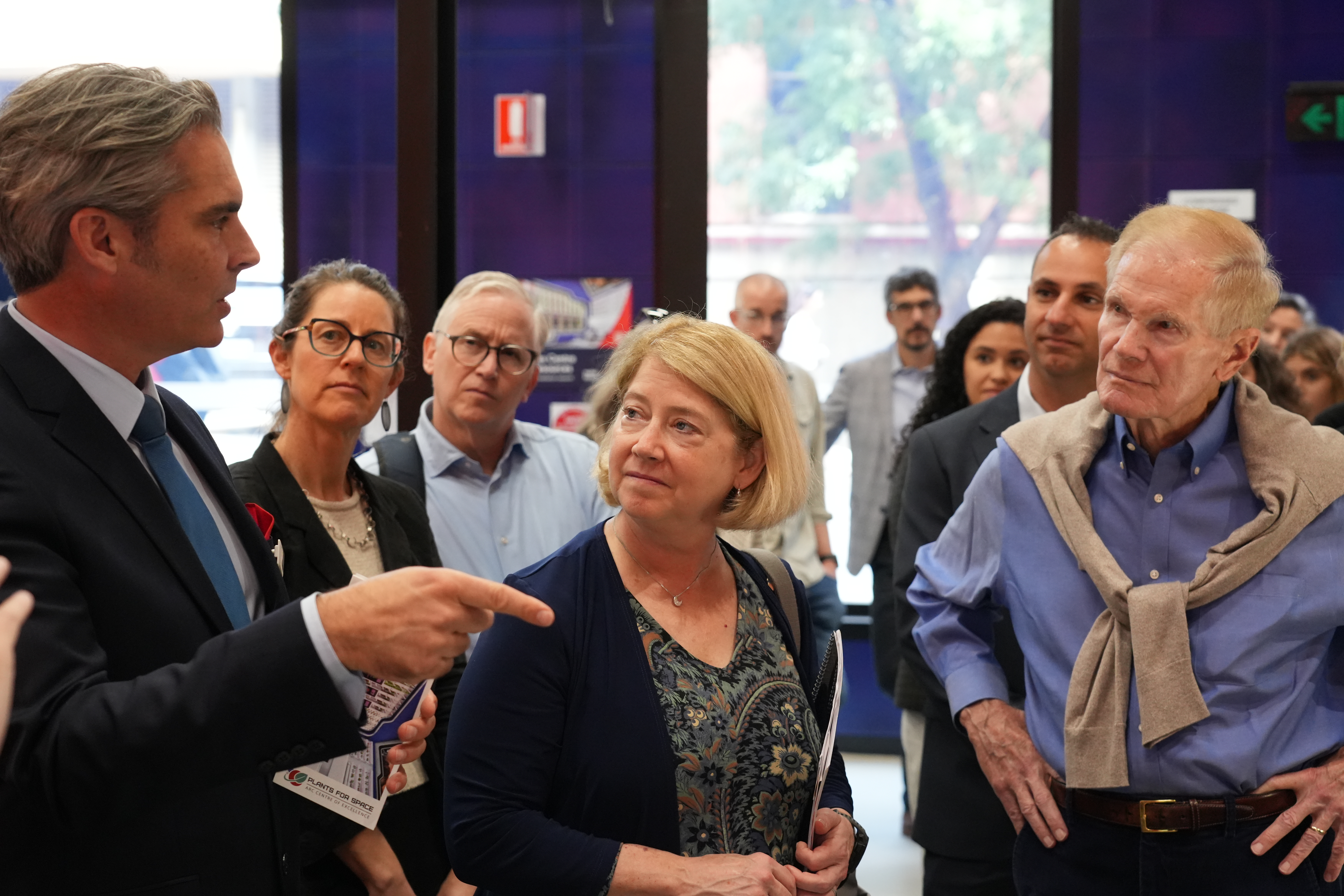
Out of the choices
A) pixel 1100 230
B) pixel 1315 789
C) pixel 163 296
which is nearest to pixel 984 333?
pixel 1100 230

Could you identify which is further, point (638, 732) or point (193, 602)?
point (638, 732)

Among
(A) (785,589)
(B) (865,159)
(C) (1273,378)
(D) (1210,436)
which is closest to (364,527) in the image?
(A) (785,589)

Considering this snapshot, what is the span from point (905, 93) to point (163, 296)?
565cm

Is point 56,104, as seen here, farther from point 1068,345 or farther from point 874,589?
point 874,589

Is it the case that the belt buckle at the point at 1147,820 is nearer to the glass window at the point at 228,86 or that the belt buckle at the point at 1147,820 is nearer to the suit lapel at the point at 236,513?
the suit lapel at the point at 236,513

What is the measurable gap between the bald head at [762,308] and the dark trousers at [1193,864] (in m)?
3.58

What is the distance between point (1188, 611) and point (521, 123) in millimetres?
4729

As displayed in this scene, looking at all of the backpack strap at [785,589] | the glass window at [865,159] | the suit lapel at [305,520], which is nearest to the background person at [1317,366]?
the glass window at [865,159]

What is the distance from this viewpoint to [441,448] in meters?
3.14

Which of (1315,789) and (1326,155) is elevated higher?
(1326,155)

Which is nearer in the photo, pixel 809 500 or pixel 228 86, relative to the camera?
pixel 809 500

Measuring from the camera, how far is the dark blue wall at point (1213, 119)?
5969 millimetres

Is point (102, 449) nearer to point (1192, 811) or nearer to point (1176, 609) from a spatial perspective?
Result: point (1176, 609)

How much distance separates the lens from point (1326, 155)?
5.94 metres
